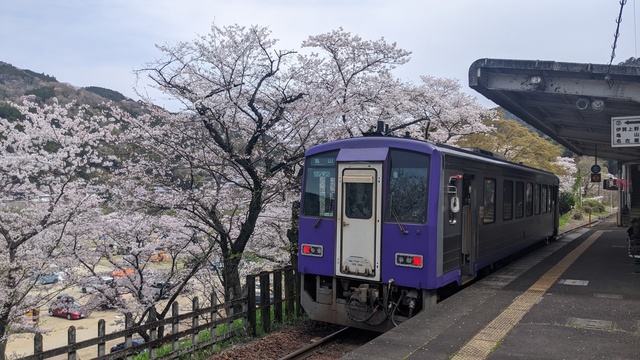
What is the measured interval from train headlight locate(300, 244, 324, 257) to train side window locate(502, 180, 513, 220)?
14.0 ft

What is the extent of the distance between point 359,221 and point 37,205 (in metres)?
9.97

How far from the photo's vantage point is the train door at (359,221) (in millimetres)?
6957

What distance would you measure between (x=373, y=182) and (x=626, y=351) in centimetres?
347

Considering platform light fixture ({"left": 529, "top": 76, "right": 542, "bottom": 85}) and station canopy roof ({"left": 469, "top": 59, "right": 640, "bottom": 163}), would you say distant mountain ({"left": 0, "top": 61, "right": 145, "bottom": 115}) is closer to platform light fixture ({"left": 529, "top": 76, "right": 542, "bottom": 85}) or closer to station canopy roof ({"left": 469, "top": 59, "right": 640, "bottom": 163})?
station canopy roof ({"left": 469, "top": 59, "right": 640, "bottom": 163})

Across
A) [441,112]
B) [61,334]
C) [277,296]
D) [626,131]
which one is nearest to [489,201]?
[626,131]

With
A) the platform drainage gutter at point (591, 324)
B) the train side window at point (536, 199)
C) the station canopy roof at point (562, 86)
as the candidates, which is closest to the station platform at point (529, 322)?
the platform drainage gutter at point (591, 324)

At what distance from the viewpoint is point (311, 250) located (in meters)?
7.45

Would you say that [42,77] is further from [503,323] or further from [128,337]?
[503,323]

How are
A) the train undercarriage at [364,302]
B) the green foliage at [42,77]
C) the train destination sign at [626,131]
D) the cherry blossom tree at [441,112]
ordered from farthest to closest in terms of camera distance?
the green foliage at [42,77]
the cherry blossom tree at [441,112]
the train destination sign at [626,131]
the train undercarriage at [364,302]

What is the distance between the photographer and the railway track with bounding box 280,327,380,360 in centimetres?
649

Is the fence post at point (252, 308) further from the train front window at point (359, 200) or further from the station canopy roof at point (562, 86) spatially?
the station canopy roof at point (562, 86)

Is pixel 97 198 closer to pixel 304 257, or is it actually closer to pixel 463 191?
pixel 304 257

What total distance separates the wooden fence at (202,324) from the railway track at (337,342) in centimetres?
115

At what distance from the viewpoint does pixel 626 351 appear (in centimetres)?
482
